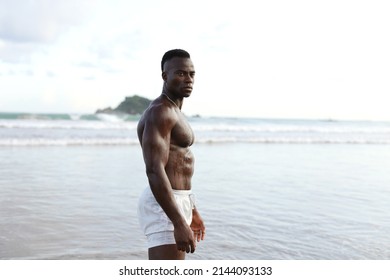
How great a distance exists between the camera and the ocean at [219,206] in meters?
4.38

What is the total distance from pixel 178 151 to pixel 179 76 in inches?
15.1

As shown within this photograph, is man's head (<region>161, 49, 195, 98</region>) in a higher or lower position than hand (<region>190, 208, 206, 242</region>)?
higher

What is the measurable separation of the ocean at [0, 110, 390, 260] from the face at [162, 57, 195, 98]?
2.24 meters

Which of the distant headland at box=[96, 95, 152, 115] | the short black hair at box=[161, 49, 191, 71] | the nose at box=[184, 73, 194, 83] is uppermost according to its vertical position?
the distant headland at box=[96, 95, 152, 115]

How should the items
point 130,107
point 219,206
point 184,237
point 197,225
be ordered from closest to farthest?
point 184,237, point 197,225, point 219,206, point 130,107

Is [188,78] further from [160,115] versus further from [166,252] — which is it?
[166,252]

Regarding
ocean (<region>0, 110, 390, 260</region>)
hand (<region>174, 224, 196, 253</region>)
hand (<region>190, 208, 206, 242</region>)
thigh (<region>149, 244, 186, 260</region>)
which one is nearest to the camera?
hand (<region>174, 224, 196, 253</region>)

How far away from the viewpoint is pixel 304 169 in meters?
9.78

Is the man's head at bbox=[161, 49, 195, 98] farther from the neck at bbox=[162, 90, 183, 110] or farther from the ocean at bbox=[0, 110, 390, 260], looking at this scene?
the ocean at bbox=[0, 110, 390, 260]

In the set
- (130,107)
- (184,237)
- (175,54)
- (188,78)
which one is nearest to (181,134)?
(188,78)

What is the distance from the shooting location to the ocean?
4379 mm

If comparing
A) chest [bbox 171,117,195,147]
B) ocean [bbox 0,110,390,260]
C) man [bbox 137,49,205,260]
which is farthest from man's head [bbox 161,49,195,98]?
ocean [bbox 0,110,390,260]

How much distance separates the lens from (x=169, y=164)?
2.35 metres
